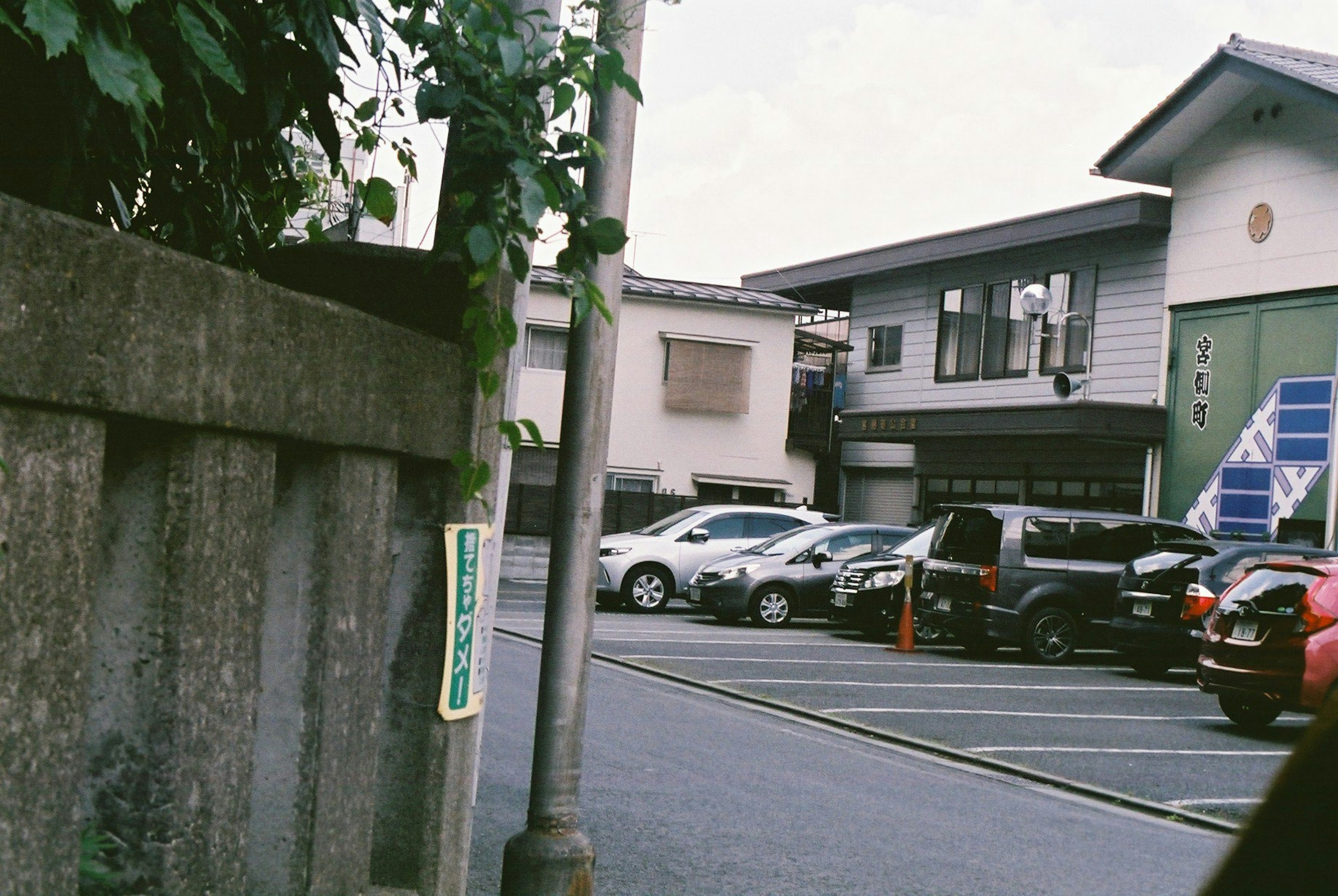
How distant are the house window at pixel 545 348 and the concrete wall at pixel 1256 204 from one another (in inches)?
557

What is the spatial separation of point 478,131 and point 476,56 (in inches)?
7.0

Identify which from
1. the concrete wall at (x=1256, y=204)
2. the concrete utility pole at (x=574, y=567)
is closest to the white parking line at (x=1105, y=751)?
the concrete utility pole at (x=574, y=567)

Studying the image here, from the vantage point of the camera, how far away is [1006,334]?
89.9ft

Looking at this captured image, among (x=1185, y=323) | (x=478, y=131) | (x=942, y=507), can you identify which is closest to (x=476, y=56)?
(x=478, y=131)

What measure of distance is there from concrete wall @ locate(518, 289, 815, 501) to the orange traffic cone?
14.8 m

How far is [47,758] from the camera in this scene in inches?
95.1

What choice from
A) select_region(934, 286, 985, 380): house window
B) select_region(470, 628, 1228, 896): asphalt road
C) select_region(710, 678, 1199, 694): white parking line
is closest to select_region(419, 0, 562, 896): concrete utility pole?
select_region(470, 628, 1228, 896): asphalt road

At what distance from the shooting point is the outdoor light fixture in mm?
24344

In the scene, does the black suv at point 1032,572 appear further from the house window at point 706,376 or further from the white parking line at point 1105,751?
the house window at point 706,376

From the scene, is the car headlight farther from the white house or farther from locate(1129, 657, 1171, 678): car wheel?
the white house

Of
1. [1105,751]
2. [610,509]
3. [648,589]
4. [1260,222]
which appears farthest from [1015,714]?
[610,509]

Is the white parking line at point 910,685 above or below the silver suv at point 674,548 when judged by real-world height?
below

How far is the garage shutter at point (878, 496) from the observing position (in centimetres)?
3091

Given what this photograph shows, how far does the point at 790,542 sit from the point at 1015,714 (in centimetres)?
892
